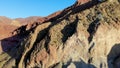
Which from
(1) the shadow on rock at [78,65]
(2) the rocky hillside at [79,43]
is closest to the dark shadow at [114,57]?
(2) the rocky hillside at [79,43]

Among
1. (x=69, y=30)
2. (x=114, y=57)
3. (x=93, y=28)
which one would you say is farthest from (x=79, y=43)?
(x=114, y=57)

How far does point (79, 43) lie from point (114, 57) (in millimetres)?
3358

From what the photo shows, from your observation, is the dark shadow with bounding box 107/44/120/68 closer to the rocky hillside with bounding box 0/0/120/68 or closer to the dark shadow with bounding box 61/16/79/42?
the rocky hillside with bounding box 0/0/120/68

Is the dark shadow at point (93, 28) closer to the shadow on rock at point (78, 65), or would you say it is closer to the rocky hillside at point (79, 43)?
the rocky hillside at point (79, 43)

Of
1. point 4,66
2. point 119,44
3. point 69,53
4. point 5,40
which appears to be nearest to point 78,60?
point 69,53

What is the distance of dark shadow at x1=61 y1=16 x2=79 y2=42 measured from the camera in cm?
3434

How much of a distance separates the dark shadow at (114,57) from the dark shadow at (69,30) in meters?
4.16

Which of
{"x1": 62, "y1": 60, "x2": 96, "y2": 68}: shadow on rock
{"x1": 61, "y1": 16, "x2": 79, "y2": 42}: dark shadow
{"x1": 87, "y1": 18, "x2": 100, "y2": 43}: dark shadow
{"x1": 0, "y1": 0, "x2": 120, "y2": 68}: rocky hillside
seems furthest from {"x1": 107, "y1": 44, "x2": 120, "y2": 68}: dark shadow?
{"x1": 61, "y1": 16, "x2": 79, "y2": 42}: dark shadow

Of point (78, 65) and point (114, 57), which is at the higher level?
point (78, 65)

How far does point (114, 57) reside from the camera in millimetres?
31484

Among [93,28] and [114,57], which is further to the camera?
[93,28]

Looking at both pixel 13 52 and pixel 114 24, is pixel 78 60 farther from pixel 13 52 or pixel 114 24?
pixel 13 52

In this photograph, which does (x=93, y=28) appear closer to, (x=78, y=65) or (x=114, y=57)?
(x=114, y=57)

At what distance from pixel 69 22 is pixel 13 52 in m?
8.13
